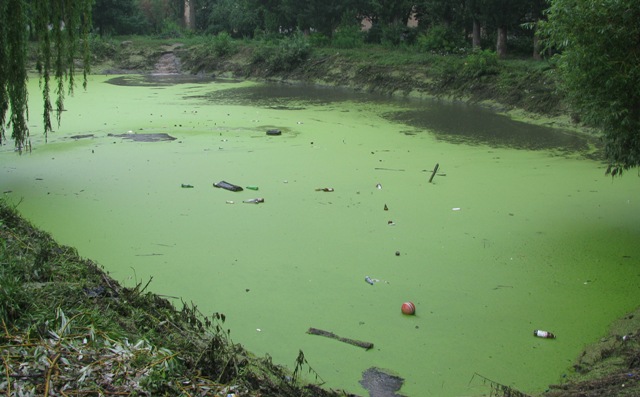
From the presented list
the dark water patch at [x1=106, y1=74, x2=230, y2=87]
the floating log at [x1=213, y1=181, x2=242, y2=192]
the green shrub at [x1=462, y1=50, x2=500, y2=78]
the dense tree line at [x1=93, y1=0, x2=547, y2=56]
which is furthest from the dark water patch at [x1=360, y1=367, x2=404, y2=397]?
the dark water patch at [x1=106, y1=74, x2=230, y2=87]

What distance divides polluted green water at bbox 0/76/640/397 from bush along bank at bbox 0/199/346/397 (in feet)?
1.55

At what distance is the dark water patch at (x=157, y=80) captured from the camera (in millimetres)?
14094

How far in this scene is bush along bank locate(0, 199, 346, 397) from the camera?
194 centimetres

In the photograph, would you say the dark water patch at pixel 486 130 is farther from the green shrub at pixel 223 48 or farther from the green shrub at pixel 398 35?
the green shrub at pixel 223 48

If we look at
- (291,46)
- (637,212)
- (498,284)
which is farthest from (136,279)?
(291,46)

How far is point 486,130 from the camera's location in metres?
8.57

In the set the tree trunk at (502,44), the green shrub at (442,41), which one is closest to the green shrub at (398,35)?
the green shrub at (442,41)

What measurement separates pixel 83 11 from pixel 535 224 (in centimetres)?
396

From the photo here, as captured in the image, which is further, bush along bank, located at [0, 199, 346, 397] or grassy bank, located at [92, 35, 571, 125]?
grassy bank, located at [92, 35, 571, 125]

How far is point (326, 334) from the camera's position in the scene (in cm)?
310

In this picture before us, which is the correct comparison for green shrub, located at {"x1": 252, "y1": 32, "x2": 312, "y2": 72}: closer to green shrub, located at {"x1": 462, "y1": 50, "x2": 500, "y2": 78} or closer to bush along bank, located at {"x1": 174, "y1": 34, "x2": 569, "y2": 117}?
bush along bank, located at {"x1": 174, "y1": 34, "x2": 569, "y2": 117}

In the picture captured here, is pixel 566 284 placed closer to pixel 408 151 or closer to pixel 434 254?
pixel 434 254

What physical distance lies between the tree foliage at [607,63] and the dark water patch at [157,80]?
35.8 feet

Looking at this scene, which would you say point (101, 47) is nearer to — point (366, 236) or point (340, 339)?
point (366, 236)
